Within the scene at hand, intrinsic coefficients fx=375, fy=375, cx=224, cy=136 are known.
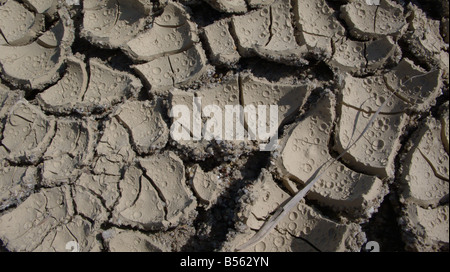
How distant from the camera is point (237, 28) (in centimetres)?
204

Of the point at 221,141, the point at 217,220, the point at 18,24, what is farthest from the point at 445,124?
the point at 18,24

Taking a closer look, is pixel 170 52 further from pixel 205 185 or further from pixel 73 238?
pixel 73 238

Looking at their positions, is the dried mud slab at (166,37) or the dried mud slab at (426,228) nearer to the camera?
the dried mud slab at (426,228)

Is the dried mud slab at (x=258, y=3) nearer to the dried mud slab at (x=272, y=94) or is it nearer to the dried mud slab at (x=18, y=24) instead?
the dried mud slab at (x=272, y=94)

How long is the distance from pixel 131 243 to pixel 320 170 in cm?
96

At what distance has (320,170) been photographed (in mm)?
1797

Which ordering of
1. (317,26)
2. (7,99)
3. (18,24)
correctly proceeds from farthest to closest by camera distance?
(18,24), (7,99), (317,26)

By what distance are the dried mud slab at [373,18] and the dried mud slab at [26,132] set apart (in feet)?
5.56

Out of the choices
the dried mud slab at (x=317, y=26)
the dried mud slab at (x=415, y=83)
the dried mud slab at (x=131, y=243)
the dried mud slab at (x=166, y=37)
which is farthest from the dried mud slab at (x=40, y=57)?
the dried mud slab at (x=415, y=83)

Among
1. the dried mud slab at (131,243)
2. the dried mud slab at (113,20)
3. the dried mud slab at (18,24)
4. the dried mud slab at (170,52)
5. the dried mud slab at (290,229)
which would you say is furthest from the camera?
the dried mud slab at (18,24)

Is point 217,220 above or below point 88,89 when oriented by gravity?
below

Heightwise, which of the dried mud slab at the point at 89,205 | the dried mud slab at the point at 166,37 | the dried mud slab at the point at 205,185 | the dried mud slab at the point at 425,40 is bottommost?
the dried mud slab at the point at 89,205

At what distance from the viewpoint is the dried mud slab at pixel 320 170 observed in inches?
67.1

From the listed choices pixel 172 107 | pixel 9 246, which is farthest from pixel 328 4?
pixel 9 246
